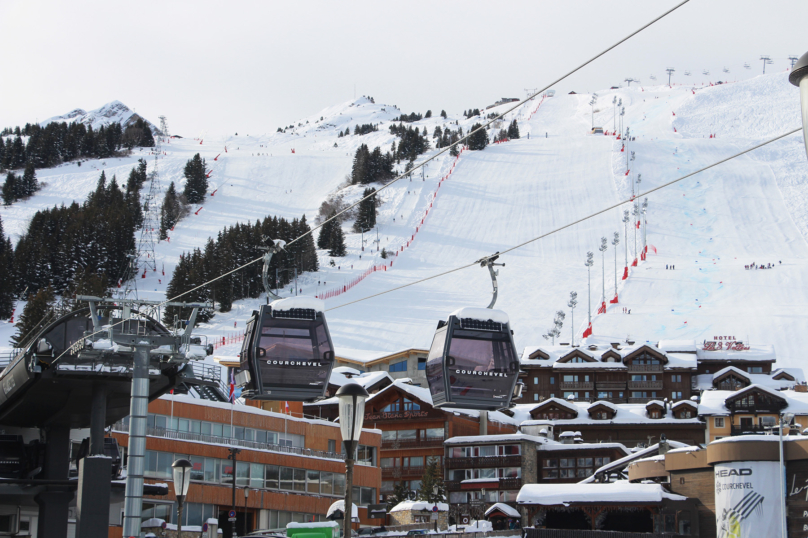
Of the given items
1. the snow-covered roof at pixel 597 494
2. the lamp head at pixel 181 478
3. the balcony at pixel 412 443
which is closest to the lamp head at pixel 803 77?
the lamp head at pixel 181 478

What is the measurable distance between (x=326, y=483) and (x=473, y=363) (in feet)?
71.4

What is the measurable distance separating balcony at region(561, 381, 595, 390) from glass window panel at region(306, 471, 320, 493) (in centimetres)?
2774

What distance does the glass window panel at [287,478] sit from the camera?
33031 mm

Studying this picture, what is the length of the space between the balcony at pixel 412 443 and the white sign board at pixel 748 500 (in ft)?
51.8

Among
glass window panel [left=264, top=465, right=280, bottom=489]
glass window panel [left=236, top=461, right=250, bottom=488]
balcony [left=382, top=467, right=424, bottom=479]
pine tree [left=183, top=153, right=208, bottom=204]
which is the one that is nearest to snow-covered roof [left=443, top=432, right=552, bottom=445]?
balcony [left=382, top=467, right=424, bottom=479]

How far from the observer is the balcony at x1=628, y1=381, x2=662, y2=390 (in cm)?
5797

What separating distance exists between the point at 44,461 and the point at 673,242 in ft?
222

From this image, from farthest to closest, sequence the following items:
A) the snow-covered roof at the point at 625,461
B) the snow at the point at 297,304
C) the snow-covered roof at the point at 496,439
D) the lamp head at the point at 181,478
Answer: the snow-covered roof at the point at 496,439 → the snow-covered roof at the point at 625,461 → the lamp head at the point at 181,478 → the snow at the point at 297,304

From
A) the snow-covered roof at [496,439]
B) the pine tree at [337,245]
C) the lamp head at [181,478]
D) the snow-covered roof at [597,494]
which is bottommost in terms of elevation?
the snow-covered roof at [597,494]

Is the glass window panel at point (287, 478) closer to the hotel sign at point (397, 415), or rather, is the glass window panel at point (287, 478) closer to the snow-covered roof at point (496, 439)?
the snow-covered roof at point (496, 439)

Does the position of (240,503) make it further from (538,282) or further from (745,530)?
(538,282)

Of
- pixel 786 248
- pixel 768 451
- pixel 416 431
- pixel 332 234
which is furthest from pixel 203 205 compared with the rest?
pixel 768 451

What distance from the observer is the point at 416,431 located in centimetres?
4381

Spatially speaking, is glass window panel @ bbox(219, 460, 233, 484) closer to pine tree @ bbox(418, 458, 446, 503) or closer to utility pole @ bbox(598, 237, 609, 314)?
pine tree @ bbox(418, 458, 446, 503)
